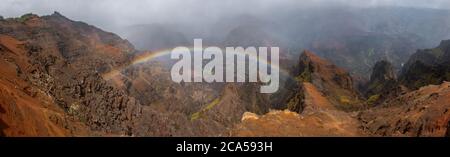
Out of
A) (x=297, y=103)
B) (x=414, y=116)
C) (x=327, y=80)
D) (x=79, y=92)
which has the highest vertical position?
(x=79, y=92)

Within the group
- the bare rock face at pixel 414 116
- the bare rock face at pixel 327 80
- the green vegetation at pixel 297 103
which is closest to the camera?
the bare rock face at pixel 414 116

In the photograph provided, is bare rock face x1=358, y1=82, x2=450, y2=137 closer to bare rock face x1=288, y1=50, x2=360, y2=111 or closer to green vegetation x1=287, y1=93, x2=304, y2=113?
green vegetation x1=287, y1=93, x2=304, y2=113

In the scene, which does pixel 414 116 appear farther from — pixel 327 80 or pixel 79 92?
pixel 327 80

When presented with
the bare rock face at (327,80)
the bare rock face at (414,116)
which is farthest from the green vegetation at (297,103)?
the bare rock face at (414,116)

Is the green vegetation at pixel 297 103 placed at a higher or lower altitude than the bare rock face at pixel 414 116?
lower

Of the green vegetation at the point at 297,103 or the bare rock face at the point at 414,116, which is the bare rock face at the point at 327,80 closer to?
the green vegetation at the point at 297,103

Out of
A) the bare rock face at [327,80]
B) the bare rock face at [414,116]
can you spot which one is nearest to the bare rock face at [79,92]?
the bare rock face at [414,116]

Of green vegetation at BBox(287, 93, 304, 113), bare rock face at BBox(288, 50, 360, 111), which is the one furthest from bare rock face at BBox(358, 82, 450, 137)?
bare rock face at BBox(288, 50, 360, 111)

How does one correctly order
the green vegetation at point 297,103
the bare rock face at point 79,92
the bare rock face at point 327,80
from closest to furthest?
Answer: 1. the bare rock face at point 79,92
2. the green vegetation at point 297,103
3. the bare rock face at point 327,80

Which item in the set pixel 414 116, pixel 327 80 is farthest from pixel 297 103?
pixel 414 116

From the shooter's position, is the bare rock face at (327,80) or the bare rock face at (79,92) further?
the bare rock face at (327,80)

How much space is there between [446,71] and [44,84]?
328ft

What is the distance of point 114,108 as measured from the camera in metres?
72.4
